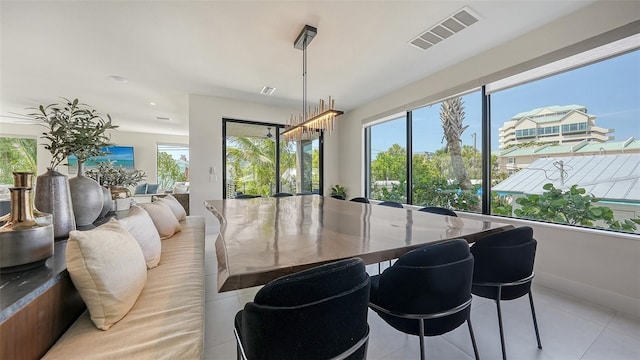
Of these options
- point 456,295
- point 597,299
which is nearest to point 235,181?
point 456,295

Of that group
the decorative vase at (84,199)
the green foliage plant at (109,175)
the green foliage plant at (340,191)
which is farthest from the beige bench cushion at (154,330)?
the green foliage plant at (340,191)

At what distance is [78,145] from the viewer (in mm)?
1566

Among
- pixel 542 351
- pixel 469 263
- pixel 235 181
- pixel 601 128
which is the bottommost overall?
pixel 542 351

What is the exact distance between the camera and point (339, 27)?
8.11ft

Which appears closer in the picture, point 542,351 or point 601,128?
point 542,351

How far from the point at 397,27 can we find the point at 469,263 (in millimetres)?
2404

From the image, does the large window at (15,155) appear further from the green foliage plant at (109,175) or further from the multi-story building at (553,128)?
the multi-story building at (553,128)

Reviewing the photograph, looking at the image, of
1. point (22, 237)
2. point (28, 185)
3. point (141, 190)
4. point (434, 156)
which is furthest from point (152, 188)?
point (434, 156)

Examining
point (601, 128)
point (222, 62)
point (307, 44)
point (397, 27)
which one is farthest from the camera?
point (222, 62)

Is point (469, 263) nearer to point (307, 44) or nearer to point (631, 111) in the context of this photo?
point (631, 111)

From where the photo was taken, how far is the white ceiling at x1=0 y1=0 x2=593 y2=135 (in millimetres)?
2205

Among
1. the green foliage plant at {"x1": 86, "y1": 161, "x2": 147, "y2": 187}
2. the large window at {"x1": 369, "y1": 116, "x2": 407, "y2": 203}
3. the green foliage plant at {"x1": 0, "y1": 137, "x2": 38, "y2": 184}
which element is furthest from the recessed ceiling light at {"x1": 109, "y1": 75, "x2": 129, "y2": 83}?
the green foliage plant at {"x1": 0, "y1": 137, "x2": 38, "y2": 184}

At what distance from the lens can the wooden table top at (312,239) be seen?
86 cm

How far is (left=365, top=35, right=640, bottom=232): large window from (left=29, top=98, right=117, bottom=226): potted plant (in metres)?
3.97
